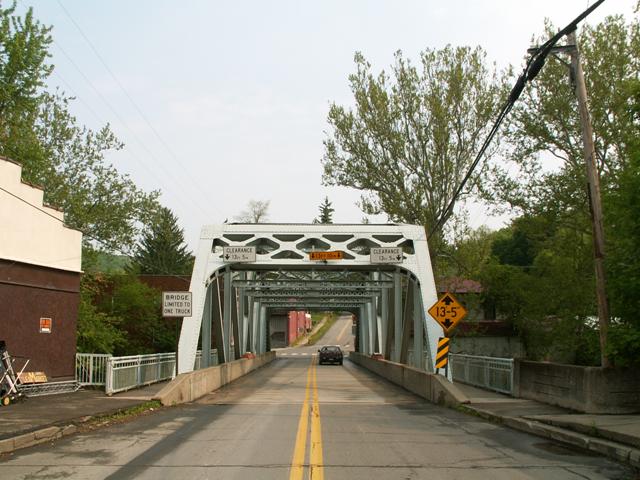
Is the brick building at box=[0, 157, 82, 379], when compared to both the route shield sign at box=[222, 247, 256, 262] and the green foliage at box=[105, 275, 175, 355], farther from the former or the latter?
the green foliage at box=[105, 275, 175, 355]

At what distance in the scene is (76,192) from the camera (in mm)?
30266

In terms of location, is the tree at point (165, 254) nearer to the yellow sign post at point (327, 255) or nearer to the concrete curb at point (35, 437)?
the yellow sign post at point (327, 255)

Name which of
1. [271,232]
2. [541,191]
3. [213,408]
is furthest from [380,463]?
[541,191]

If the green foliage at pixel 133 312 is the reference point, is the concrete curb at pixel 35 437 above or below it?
below

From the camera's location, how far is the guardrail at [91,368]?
1995 cm

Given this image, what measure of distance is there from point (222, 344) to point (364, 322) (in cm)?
2904

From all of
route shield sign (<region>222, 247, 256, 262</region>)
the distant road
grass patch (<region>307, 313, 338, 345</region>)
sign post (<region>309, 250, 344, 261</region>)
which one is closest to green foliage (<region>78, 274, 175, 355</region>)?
route shield sign (<region>222, 247, 256, 262</region>)

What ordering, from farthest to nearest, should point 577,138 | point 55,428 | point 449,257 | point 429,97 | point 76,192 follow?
point 449,257
point 429,97
point 76,192
point 577,138
point 55,428

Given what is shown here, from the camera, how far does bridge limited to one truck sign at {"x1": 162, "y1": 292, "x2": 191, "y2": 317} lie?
19156 mm

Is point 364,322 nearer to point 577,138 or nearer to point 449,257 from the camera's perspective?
point 449,257

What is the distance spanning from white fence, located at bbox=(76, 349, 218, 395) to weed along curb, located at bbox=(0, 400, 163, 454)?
9.32 ft

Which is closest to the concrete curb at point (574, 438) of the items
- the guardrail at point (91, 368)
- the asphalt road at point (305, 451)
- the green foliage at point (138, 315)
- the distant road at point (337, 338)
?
the asphalt road at point (305, 451)

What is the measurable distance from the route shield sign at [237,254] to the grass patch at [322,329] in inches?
3744

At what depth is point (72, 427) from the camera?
11.6m
